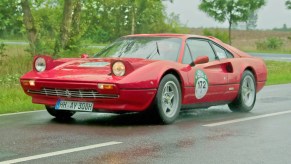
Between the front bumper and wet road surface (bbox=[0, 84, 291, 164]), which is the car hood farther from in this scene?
wet road surface (bbox=[0, 84, 291, 164])

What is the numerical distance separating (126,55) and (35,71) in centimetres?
138

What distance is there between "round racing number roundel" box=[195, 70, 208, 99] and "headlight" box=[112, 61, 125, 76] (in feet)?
4.77

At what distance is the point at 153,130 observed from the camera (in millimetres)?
8367

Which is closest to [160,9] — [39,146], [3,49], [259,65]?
[3,49]

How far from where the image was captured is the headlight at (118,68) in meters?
8.53

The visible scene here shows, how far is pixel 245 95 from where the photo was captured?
435 inches

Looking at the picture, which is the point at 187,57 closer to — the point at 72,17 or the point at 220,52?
the point at 220,52

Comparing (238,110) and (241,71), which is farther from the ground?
(241,71)

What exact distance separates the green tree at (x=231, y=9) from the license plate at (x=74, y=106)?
3093 centimetres

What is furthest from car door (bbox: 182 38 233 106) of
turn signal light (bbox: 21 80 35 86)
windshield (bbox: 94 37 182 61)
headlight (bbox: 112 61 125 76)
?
turn signal light (bbox: 21 80 35 86)

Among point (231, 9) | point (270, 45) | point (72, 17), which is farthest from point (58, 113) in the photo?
point (270, 45)

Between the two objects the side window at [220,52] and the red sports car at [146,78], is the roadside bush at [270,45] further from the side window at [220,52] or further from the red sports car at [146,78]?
the red sports car at [146,78]

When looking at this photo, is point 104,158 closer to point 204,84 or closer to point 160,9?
point 204,84

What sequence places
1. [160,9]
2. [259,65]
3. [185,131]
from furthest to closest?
[160,9]
[259,65]
[185,131]
